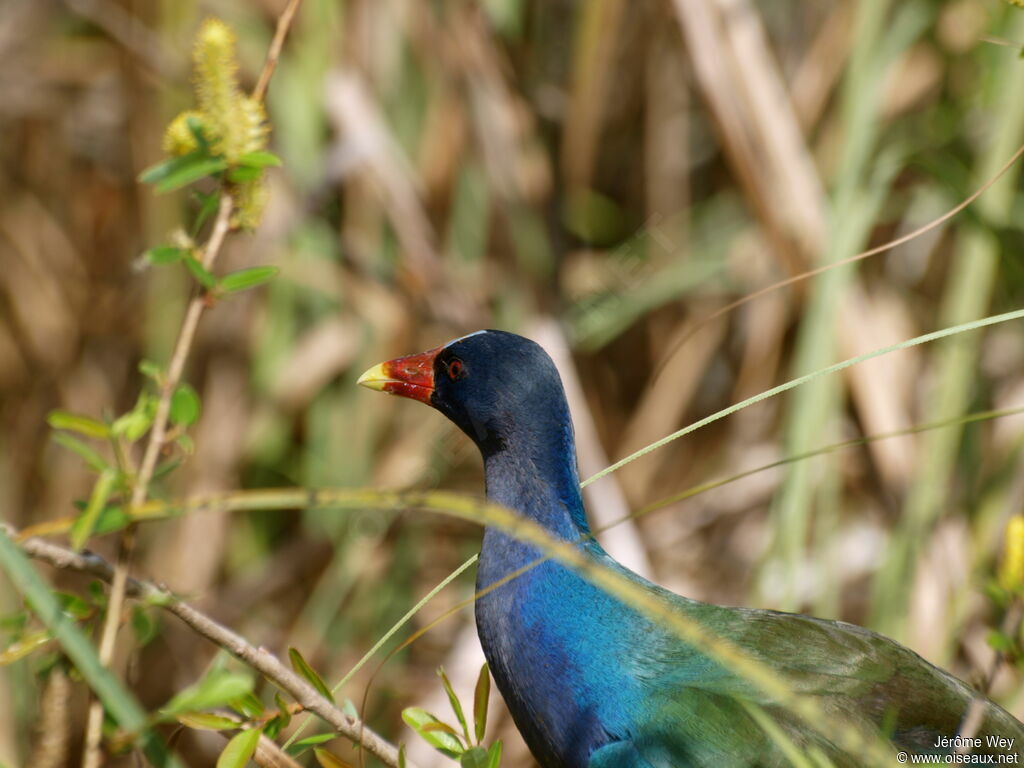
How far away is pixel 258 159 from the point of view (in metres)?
0.98

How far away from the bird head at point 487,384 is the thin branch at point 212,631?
566mm

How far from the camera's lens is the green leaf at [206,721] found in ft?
2.92

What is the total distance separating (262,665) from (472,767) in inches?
7.6

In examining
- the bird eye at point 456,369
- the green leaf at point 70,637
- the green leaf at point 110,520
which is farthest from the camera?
the bird eye at point 456,369

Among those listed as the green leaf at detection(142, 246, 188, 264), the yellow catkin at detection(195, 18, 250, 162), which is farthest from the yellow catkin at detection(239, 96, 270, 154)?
the green leaf at detection(142, 246, 188, 264)

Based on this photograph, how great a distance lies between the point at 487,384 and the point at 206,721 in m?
0.69

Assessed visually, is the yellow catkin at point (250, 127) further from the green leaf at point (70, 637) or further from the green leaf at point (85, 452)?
the green leaf at point (70, 637)

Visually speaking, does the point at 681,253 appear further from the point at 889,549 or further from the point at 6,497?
the point at 6,497

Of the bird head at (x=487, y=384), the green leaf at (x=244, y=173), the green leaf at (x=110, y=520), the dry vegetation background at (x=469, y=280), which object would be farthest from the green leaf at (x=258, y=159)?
the dry vegetation background at (x=469, y=280)

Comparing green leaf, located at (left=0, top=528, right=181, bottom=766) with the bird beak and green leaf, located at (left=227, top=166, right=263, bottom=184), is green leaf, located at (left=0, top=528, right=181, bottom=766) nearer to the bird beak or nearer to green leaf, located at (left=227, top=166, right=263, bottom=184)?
green leaf, located at (left=227, top=166, right=263, bottom=184)

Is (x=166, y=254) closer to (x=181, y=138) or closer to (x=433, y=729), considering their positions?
(x=181, y=138)

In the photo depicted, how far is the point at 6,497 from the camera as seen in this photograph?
2.69 metres

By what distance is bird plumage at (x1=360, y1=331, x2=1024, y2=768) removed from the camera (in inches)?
47.0

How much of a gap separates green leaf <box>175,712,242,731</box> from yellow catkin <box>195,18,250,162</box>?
1.48 ft
